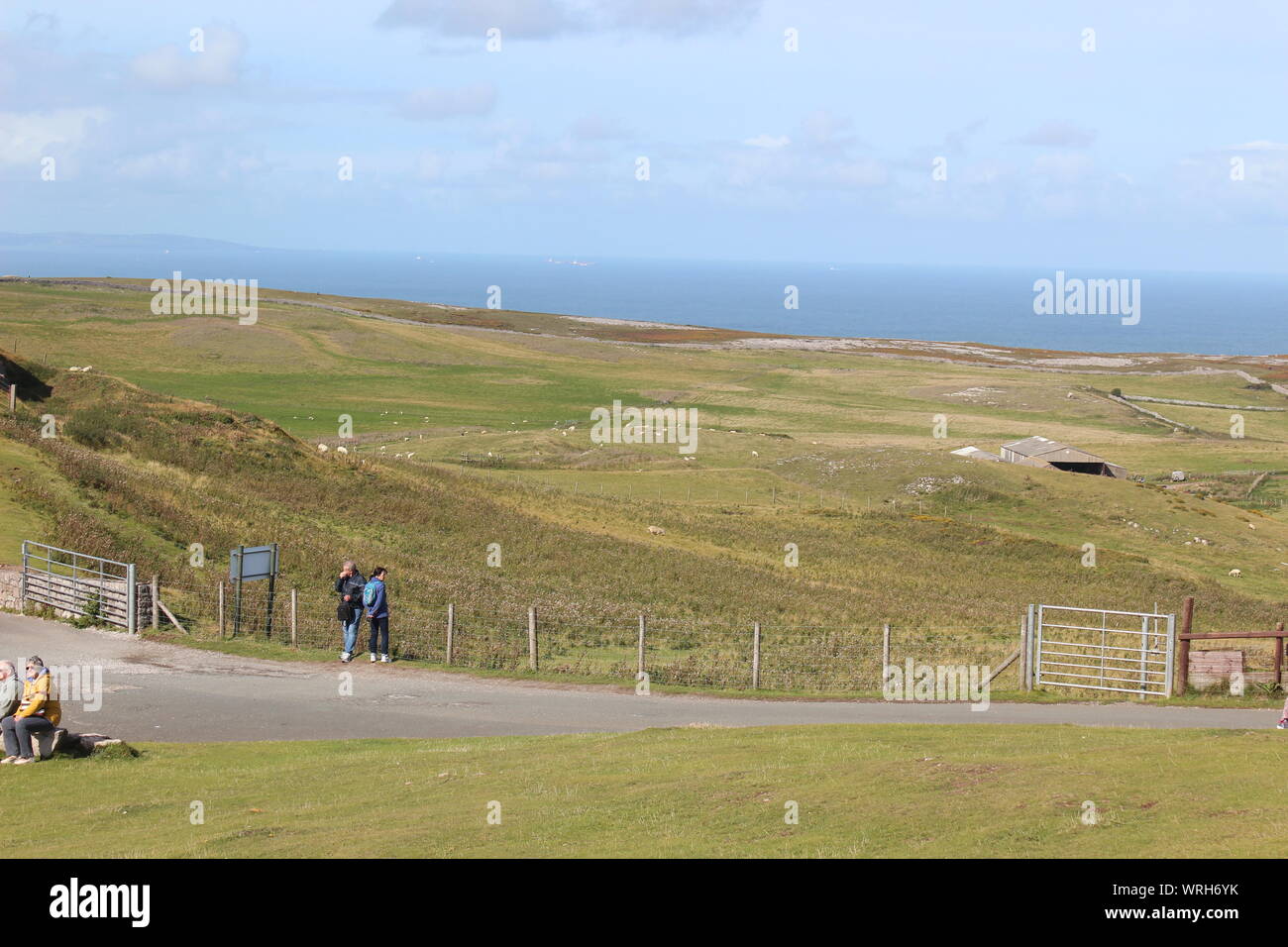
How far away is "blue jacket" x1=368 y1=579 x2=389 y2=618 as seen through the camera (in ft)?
79.3

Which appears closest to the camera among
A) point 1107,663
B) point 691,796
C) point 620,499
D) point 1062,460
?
point 691,796

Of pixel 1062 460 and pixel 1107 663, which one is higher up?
pixel 1062 460

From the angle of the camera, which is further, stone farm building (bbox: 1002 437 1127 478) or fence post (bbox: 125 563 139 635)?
stone farm building (bbox: 1002 437 1127 478)

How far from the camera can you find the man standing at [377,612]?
2416 centimetres

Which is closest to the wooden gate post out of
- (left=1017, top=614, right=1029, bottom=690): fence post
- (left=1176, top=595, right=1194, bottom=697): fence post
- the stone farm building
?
(left=1017, top=614, right=1029, bottom=690): fence post

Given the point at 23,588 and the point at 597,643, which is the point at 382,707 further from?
the point at 23,588

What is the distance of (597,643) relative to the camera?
29859mm

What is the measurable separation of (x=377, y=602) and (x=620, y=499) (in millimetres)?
35624

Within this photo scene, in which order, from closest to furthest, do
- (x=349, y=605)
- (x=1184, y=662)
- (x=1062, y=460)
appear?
(x=1184, y=662) → (x=349, y=605) → (x=1062, y=460)

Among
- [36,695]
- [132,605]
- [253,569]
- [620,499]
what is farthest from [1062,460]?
[36,695]

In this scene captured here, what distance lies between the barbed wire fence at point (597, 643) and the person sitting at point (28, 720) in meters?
9.77

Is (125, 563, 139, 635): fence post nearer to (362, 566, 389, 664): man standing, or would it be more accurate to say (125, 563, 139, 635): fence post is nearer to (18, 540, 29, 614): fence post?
(18, 540, 29, 614): fence post

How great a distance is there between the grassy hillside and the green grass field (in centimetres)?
1004
